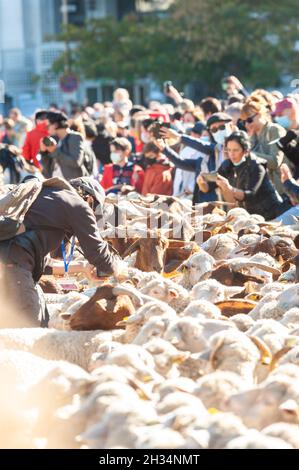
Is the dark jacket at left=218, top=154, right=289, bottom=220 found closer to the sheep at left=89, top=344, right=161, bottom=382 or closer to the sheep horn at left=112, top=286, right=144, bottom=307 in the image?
the sheep horn at left=112, top=286, right=144, bottom=307

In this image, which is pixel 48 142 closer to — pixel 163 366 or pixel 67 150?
pixel 67 150

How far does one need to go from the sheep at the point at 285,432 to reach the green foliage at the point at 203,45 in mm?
42888

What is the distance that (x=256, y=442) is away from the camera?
5020 mm

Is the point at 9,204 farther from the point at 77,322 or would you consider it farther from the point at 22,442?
the point at 22,442

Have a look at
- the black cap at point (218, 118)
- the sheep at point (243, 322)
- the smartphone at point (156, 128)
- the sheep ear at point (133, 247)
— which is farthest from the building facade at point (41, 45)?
the sheep at point (243, 322)

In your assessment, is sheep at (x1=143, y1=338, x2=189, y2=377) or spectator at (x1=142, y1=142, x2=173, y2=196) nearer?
sheep at (x1=143, y1=338, x2=189, y2=377)

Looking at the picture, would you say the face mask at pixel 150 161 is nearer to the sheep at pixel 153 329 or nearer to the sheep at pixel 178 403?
the sheep at pixel 153 329

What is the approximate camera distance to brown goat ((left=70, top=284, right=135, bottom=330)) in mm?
7527

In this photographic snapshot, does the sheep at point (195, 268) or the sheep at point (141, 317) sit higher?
the sheep at point (141, 317)

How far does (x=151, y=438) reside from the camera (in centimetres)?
513

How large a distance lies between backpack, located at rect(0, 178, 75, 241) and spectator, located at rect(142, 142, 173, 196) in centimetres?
683

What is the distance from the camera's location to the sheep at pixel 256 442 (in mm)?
5012

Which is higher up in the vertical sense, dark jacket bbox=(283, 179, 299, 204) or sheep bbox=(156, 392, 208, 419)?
sheep bbox=(156, 392, 208, 419)

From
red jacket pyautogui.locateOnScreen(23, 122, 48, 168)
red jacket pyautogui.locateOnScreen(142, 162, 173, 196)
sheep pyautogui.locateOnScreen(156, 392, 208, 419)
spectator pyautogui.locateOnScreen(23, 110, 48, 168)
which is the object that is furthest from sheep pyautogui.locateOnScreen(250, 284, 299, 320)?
red jacket pyautogui.locateOnScreen(23, 122, 48, 168)
